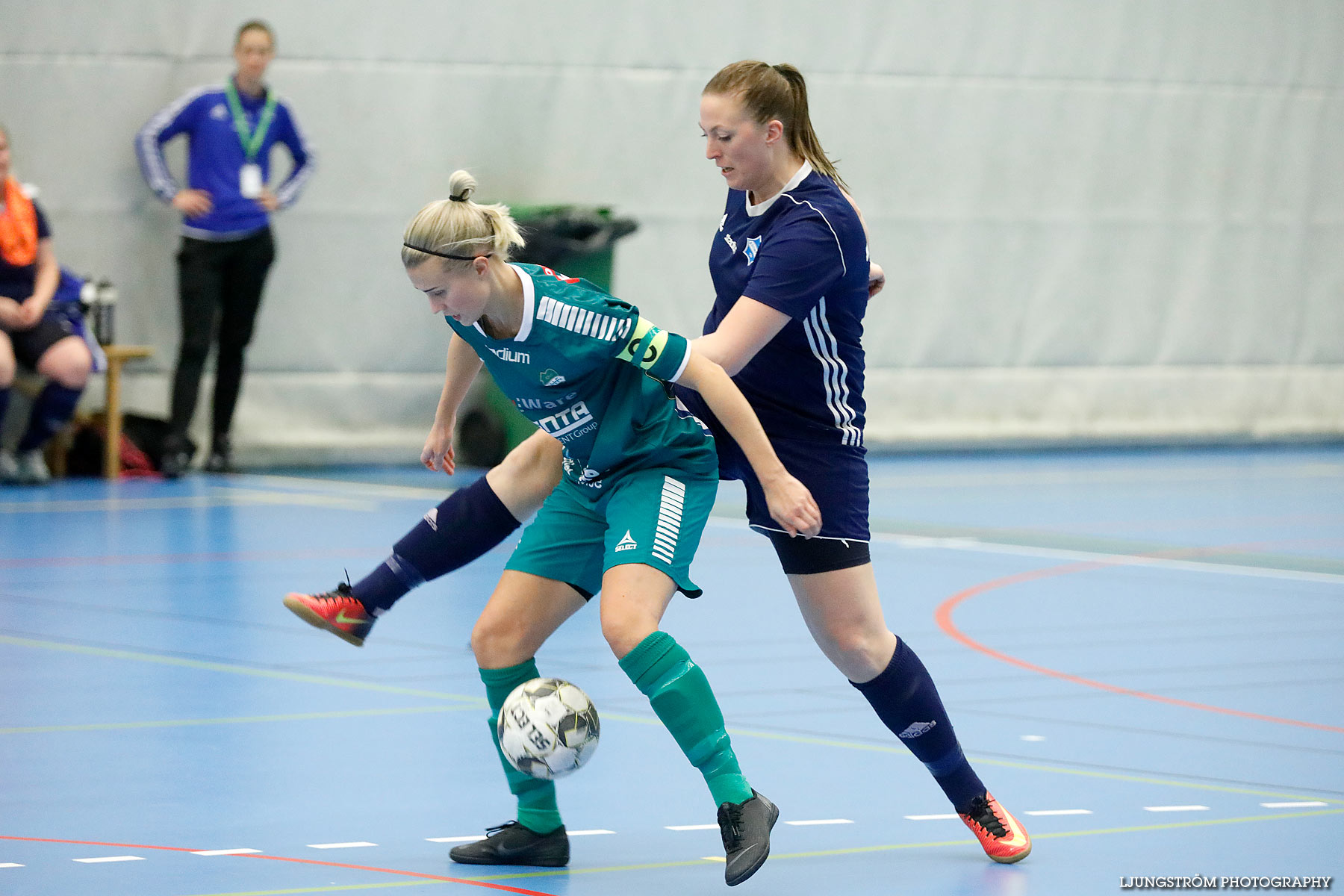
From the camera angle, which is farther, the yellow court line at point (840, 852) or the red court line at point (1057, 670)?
the red court line at point (1057, 670)

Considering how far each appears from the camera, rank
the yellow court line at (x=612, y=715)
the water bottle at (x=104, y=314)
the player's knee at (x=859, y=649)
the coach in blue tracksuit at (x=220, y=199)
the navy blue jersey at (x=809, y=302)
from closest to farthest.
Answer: the navy blue jersey at (x=809, y=302), the player's knee at (x=859, y=649), the yellow court line at (x=612, y=715), the water bottle at (x=104, y=314), the coach in blue tracksuit at (x=220, y=199)

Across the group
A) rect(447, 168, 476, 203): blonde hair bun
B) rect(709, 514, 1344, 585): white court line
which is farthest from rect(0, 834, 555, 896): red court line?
rect(709, 514, 1344, 585): white court line

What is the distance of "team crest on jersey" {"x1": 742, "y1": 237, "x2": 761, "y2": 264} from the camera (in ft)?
14.1

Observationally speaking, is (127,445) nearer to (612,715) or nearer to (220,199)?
(220,199)

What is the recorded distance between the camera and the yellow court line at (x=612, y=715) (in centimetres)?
498

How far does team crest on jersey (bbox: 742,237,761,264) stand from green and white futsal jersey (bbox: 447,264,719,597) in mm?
308

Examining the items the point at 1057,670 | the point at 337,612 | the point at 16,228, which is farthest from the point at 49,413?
the point at 337,612

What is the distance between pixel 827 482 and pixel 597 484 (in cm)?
50

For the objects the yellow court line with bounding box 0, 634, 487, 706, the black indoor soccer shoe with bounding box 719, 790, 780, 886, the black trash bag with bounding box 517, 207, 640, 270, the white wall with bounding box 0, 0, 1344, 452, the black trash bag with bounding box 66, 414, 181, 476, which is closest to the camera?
the black indoor soccer shoe with bounding box 719, 790, 780, 886

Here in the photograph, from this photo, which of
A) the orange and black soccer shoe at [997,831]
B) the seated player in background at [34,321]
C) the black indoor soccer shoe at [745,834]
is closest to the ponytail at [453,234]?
the black indoor soccer shoe at [745,834]

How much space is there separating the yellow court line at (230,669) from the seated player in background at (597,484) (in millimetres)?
1679

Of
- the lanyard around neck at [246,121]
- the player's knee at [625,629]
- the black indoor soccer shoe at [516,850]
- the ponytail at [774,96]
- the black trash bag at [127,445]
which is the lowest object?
the black trash bag at [127,445]

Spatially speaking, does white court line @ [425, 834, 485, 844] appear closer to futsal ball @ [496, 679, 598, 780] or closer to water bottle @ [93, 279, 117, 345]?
futsal ball @ [496, 679, 598, 780]

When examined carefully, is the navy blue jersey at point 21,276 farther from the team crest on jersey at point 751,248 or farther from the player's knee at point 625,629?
the player's knee at point 625,629
